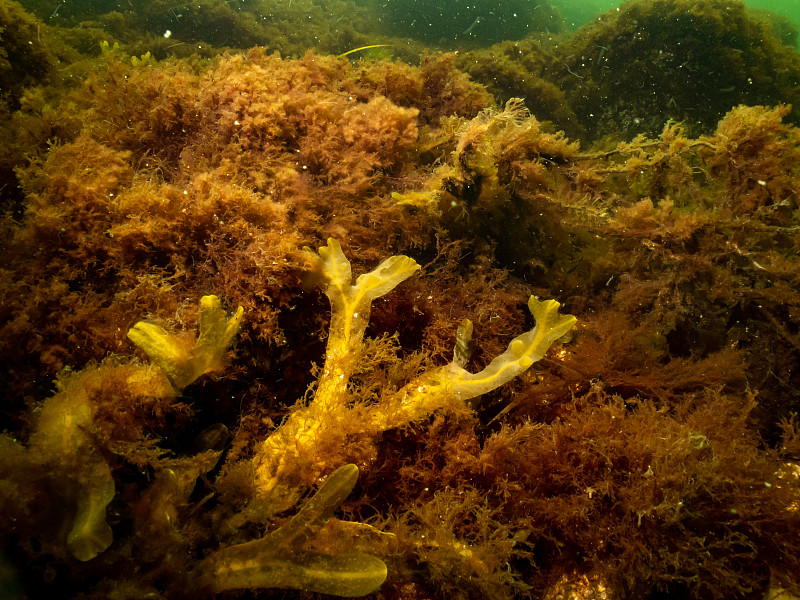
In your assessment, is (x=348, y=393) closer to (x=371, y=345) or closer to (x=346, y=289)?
(x=371, y=345)

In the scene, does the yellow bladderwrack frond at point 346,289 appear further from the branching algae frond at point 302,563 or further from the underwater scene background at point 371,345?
the branching algae frond at point 302,563

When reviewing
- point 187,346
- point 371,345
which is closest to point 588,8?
point 371,345

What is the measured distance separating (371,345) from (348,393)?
0.29m

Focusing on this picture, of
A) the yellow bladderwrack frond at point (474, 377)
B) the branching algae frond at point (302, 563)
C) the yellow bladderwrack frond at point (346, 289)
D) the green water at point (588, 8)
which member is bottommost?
the branching algae frond at point (302, 563)

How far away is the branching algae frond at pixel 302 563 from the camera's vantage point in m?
1.57

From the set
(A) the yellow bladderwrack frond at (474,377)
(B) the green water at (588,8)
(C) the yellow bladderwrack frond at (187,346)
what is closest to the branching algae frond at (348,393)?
(A) the yellow bladderwrack frond at (474,377)

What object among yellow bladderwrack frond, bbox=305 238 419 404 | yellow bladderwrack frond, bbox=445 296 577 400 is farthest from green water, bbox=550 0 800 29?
yellow bladderwrack frond, bbox=305 238 419 404

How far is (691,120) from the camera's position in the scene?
5.96 meters

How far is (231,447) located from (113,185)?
156 cm

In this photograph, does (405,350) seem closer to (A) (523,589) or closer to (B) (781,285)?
(A) (523,589)

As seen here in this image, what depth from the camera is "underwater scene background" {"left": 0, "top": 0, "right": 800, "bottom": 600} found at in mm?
1636

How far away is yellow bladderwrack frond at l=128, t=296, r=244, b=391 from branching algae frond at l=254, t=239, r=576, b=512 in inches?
20.3

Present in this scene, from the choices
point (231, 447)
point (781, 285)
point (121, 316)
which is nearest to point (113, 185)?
point (121, 316)

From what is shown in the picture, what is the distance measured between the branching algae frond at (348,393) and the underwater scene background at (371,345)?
0.6 inches
